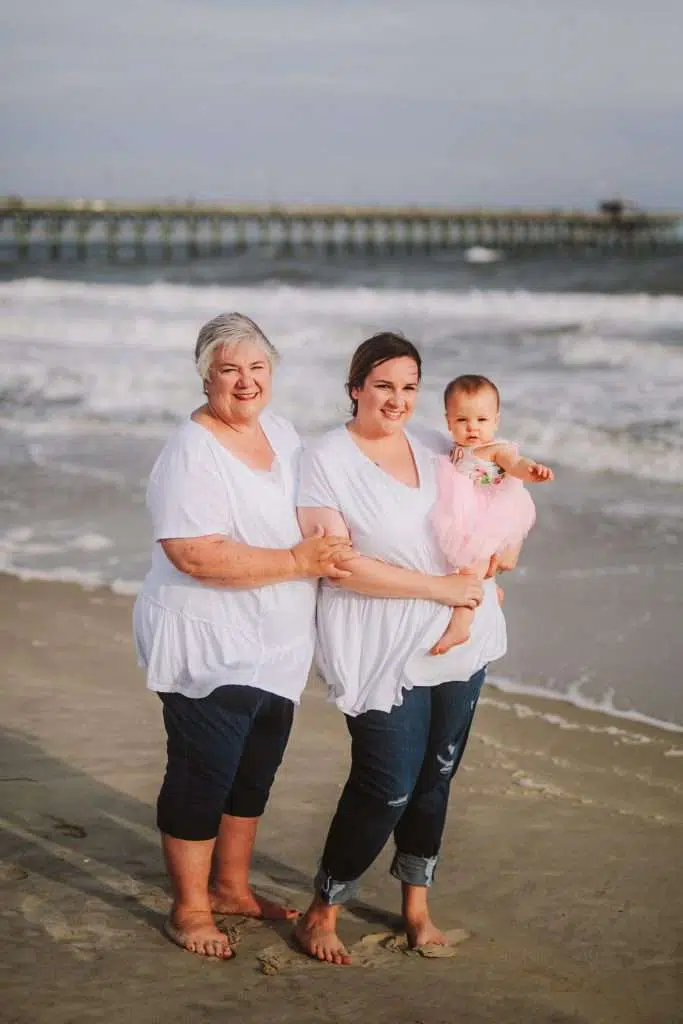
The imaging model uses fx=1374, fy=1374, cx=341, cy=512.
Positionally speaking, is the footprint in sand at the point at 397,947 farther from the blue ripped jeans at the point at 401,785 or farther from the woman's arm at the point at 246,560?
the woman's arm at the point at 246,560

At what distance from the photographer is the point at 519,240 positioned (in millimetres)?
67312

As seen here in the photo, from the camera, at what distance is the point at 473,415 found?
3.02m

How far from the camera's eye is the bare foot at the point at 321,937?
10.1 feet

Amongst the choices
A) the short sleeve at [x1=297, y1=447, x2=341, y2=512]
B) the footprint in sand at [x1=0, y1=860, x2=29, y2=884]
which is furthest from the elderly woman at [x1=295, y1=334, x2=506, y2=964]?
the footprint in sand at [x1=0, y1=860, x2=29, y2=884]

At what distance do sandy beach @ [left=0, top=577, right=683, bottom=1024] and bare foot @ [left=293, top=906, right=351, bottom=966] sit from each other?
1.1 inches

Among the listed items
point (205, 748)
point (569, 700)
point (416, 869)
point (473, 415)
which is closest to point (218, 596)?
point (205, 748)

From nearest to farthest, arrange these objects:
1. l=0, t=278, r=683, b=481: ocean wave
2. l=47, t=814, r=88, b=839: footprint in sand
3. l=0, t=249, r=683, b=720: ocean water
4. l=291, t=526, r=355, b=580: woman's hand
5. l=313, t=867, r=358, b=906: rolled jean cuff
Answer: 1. l=291, t=526, r=355, b=580: woman's hand
2. l=313, t=867, r=358, b=906: rolled jean cuff
3. l=47, t=814, r=88, b=839: footprint in sand
4. l=0, t=249, r=683, b=720: ocean water
5. l=0, t=278, r=683, b=481: ocean wave

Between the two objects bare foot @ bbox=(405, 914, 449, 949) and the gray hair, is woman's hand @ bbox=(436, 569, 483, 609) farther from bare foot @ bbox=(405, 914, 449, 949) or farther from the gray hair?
bare foot @ bbox=(405, 914, 449, 949)

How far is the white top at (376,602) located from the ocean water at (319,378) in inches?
6.8

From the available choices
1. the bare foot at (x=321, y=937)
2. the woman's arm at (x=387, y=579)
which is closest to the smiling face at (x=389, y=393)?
the woman's arm at (x=387, y=579)

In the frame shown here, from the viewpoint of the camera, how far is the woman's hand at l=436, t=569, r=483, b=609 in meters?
2.91

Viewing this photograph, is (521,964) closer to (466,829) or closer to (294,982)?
(294,982)

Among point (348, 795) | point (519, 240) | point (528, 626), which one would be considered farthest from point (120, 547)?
point (519, 240)

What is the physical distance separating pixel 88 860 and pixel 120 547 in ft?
13.4
